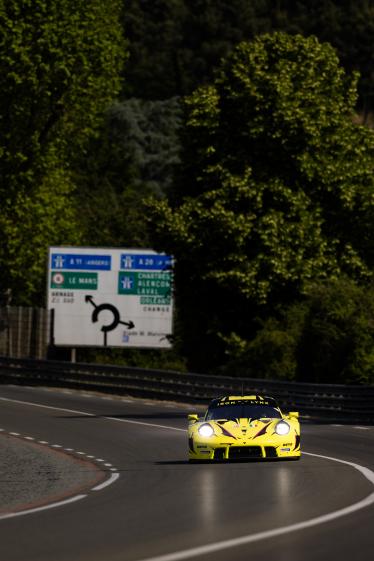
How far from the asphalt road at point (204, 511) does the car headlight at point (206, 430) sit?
1.94 feet

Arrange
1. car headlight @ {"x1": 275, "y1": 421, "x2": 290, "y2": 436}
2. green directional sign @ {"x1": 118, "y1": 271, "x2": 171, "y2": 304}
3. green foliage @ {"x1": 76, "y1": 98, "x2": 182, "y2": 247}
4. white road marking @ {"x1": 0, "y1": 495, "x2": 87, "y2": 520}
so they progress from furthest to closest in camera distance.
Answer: green foliage @ {"x1": 76, "y1": 98, "x2": 182, "y2": 247} → green directional sign @ {"x1": 118, "y1": 271, "x2": 171, "y2": 304} → car headlight @ {"x1": 275, "y1": 421, "x2": 290, "y2": 436} → white road marking @ {"x1": 0, "y1": 495, "x2": 87, "y2": 520}

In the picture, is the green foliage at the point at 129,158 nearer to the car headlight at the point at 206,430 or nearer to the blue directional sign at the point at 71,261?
the blue directional sign at the point at 71,261

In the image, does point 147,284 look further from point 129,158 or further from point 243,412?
point 129,158

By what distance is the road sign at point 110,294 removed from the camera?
56062 millimetres

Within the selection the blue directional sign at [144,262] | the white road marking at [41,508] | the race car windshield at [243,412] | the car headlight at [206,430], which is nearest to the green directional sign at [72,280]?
the blue directional sign at [144,262]

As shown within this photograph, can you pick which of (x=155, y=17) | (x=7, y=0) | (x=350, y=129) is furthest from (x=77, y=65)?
(x=155, y=17)

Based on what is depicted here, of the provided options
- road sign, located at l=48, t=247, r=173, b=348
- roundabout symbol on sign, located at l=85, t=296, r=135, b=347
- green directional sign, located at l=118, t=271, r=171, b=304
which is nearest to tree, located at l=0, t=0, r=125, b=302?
road sign, located at l=48, t=247, r=173, b=348

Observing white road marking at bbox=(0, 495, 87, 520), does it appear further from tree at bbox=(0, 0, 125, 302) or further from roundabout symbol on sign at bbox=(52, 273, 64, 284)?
tree at bbox=(0, 0, 125, 302)

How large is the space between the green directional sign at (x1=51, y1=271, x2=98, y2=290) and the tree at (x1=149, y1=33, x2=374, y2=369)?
20.4 ft

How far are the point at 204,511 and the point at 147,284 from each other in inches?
1577

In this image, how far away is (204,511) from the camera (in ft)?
53.4

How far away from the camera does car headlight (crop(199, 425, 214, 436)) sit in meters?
23.9

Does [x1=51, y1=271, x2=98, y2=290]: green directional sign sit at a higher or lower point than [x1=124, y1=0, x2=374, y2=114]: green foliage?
lower

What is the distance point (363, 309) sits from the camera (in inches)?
1704
